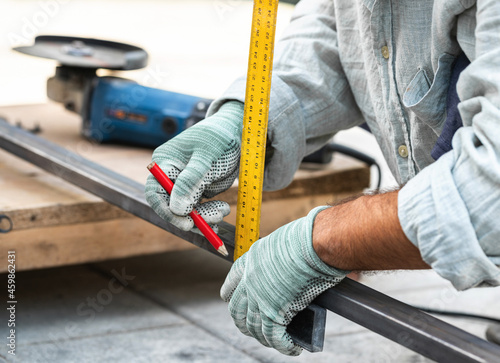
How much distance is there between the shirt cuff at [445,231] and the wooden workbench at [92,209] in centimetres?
121

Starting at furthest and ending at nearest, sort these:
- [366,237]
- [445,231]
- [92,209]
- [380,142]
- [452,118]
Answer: [92,209]
[380,142]
[452,118]
[366,237]
[445,231]

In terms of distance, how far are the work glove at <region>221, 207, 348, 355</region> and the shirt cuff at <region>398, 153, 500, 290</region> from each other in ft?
0.68

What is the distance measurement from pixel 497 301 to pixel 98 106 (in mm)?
1674

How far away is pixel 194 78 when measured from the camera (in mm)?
5734

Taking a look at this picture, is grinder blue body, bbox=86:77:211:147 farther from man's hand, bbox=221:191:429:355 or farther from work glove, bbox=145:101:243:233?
man's hand, bbox=221:191:429:355

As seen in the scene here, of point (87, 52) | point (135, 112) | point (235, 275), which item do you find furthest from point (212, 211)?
point (87, 52)

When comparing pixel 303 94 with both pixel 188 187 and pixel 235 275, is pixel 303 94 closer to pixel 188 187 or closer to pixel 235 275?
pixel 188 187

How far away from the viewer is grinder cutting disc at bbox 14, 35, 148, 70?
8.66ft

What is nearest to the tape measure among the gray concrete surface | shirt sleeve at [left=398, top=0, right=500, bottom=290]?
shirt sleeve at [left=398, top=0, right=500, bottom=290]

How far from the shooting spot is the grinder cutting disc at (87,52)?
264 centimetres

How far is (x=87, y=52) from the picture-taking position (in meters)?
2.73

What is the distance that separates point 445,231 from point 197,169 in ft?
1.84

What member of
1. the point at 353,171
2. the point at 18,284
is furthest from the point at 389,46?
the point at 18,284

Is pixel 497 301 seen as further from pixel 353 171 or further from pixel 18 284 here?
pixel 18 284
